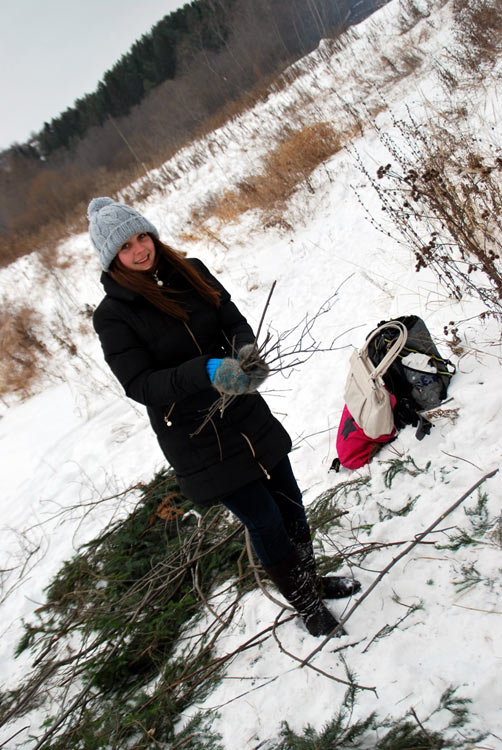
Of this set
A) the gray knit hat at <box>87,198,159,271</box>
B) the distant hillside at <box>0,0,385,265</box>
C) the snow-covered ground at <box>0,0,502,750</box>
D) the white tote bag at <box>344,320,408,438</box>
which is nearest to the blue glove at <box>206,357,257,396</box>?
the gray knit hat at <box>87,198,159,271</box>

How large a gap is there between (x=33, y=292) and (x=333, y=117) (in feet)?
31.2

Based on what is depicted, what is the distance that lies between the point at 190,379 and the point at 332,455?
1.87 m

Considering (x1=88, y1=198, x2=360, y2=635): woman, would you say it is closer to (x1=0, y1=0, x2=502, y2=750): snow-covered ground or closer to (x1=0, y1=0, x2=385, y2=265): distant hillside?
(x1=0, y1=0, x2=502, y2=750): snow-covered ground

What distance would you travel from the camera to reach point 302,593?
1710 millimetres

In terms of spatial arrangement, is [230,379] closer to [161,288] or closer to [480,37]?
[161,288]

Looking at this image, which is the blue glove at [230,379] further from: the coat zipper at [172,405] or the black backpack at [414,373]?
the black backpack at [414,373]

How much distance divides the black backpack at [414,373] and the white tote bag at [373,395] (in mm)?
95

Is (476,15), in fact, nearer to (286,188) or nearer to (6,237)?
(286,188)

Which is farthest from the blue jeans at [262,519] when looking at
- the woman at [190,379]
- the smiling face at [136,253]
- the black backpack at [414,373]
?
the black backpack at [414,373]

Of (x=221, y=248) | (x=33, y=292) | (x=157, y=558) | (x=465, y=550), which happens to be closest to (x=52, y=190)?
(x=33, y=292)

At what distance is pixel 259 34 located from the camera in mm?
20484

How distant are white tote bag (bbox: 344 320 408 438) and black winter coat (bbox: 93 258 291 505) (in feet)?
3.35

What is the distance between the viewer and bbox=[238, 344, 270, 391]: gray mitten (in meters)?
1.41

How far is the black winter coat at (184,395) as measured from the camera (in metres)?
1.48
